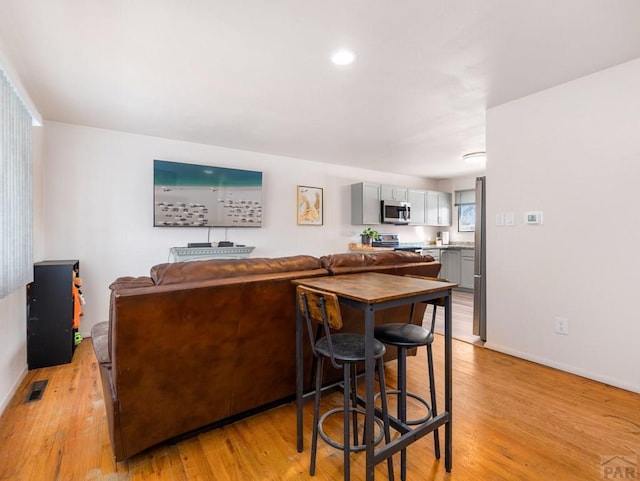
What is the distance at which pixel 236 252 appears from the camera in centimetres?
429

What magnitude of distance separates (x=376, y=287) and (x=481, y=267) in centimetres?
233

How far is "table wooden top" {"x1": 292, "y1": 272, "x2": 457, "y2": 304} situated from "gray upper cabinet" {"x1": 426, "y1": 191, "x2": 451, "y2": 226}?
536 centimetres

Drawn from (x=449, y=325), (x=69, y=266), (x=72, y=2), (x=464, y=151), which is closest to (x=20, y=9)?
(x=72, y=2)

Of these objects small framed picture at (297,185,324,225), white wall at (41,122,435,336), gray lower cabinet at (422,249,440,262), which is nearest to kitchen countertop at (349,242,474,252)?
gray lower cabinet at (422,249,440,262)

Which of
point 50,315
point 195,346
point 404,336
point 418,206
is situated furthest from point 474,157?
point 50,315

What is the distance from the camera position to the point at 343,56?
2.21 m

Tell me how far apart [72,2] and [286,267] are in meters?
1.85

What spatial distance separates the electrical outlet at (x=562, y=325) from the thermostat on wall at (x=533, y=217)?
Answer: 2.74 feet

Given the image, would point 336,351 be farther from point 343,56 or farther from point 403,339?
point 343,56

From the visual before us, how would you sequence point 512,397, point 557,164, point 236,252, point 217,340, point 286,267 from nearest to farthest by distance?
point 217,340, point 286,267, point 512,397, point 557,164, point 236,252

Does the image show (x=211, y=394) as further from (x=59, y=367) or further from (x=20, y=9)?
(x=20, y=9)

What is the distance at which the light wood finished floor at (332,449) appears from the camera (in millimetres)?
1482

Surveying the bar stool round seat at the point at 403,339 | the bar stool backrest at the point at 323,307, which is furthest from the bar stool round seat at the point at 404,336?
the bar stool backrest at the point at 323,307

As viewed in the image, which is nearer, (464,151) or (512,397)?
(512,397)
